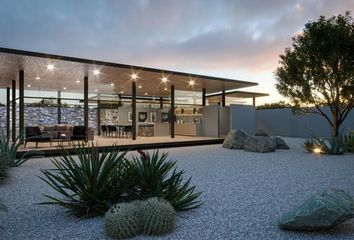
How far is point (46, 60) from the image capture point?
32.8 ft

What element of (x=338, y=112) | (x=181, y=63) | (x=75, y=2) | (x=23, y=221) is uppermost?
(x=75, y=2)

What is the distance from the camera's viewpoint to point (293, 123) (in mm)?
19656

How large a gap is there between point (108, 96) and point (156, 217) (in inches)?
758

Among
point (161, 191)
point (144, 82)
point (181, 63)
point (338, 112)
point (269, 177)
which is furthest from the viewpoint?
point (181, 63)

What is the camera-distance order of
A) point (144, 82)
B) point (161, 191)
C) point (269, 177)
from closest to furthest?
point (161, 191), point (269, 177), point (144, 82)

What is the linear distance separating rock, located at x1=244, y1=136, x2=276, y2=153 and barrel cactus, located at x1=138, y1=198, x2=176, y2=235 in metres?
8.38

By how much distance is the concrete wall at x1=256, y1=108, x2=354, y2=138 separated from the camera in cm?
1762

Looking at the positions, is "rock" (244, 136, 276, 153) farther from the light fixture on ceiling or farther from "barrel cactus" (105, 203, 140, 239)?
"barrel cactus" (105, 203, 140, 239)

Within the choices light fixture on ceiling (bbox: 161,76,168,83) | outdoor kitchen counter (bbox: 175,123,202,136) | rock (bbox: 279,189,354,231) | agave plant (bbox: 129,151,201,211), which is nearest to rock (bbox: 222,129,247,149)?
light fixture on ceiling (bbox: 161,76,168,83)

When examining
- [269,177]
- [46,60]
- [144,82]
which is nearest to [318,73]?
[269,177]

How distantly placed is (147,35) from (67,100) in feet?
28.7

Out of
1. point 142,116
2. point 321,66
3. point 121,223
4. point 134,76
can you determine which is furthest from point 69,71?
point 121,223

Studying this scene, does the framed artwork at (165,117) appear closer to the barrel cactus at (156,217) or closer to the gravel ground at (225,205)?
the gravel ground at (225,205)

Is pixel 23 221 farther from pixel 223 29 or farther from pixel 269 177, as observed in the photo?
pixel 223 29
